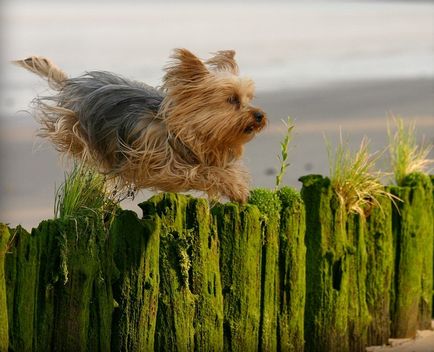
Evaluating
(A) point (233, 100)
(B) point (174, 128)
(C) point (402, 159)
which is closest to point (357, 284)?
(C) point (402, 159)

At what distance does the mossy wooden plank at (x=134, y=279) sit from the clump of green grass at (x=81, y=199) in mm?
135

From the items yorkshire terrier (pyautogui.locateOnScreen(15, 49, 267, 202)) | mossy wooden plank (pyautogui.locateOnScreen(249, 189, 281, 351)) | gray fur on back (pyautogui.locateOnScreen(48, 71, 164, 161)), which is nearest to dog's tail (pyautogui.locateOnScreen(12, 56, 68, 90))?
gray fur on back (pyautogui.locateOnScreen(48, 71, 164, 161))

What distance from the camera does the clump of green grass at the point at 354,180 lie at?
780cm

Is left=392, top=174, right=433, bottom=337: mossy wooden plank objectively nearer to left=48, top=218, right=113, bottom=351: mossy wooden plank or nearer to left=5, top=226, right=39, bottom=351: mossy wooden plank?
left=48, top=218, right=113, bottom=351: mossy wooden plank

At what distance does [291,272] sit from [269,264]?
19 centimetres

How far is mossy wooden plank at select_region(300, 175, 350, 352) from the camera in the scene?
7680 mm

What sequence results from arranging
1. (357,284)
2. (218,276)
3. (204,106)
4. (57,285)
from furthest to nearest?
1. (357,284)
2. (204,106)
3. (218,276)
4. (57,285)

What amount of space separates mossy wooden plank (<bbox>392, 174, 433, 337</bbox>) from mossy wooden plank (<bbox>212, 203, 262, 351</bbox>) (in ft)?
4.42

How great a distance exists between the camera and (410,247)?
8.40 meters

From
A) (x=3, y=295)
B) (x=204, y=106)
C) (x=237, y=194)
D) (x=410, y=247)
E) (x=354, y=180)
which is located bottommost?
(x=3, y=295)

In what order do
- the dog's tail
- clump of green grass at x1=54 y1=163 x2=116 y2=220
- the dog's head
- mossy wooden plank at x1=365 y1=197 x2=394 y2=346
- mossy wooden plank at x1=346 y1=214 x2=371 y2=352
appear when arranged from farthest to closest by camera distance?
1. the dog's tail
2. mossy wooden plank at x1=365 y1=197 x2=394 y2=346
3. mossy wooden plank at x1=346 y1=214 x2=371 y2=352
4. the dog's head
5. clump of green grass at x1=54 y1=163 x2=116 y2=220

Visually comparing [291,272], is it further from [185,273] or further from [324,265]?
[185,273]

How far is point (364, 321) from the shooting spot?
8.02 meters

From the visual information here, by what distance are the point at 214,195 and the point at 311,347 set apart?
1167mm
